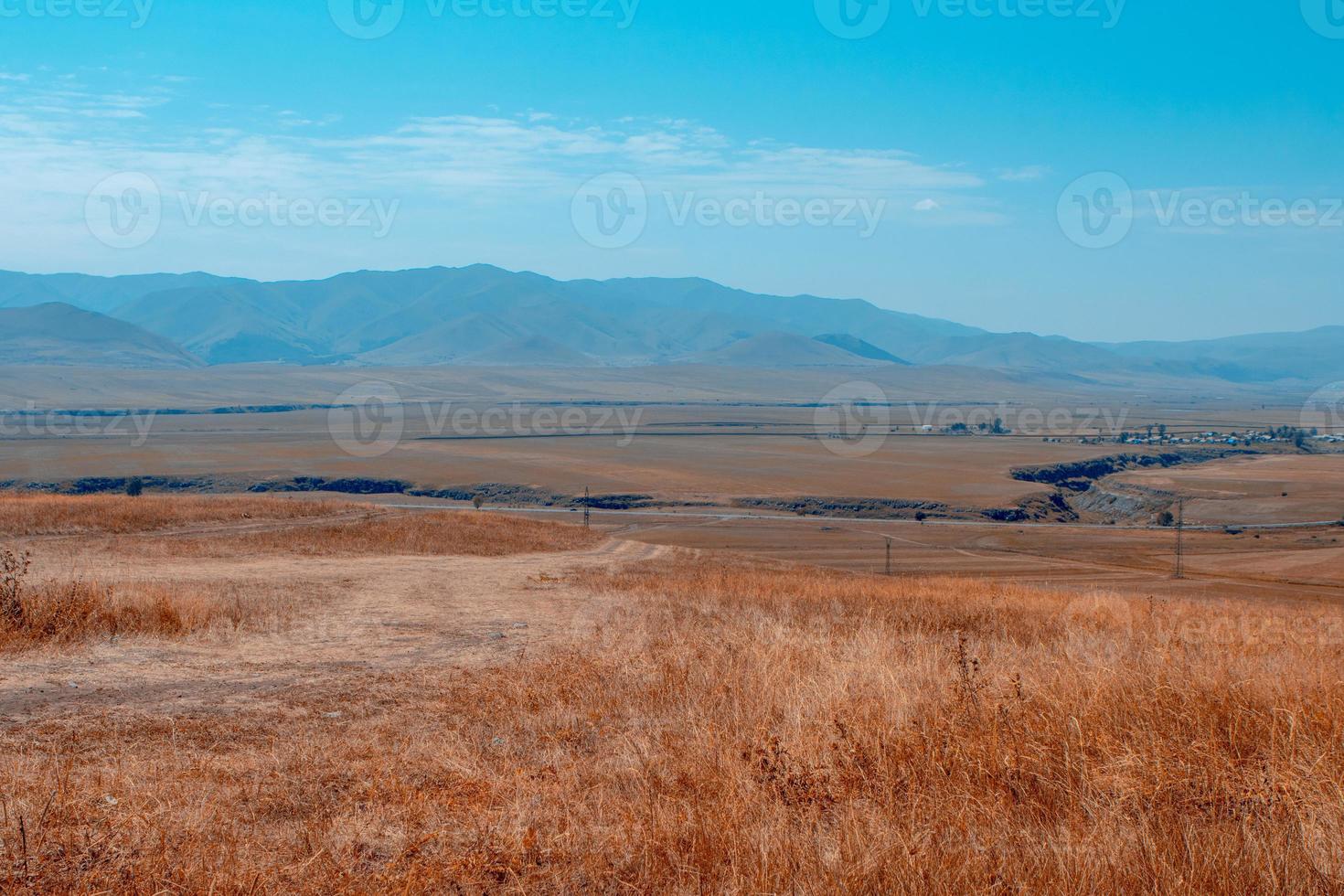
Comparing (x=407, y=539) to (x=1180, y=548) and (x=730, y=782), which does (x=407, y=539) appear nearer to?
→ (x=730, y=782)

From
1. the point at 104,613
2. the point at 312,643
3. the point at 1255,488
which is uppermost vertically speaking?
the point at 104,613

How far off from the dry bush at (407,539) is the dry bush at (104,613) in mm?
9880

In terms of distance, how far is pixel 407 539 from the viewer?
27.8m

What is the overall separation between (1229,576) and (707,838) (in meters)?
50.6

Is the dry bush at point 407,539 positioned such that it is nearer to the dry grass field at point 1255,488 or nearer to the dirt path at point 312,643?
the dirt path at point 312,643

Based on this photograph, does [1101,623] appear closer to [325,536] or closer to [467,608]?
[467,608]

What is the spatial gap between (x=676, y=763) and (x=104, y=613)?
7741 millimetres

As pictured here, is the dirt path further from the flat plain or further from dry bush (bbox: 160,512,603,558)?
dry bush (bbox: 160,512,603,558)

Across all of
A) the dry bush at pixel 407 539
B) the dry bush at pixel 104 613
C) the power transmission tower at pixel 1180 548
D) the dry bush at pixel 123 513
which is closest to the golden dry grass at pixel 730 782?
the dry bush at pixel 104 613

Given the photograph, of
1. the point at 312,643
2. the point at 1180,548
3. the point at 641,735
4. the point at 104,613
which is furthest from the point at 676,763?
the point at 1180,548

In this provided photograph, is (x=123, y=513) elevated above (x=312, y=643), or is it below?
below

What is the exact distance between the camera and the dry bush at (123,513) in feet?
78.5

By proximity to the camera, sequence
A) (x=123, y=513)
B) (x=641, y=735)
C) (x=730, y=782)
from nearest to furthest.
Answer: (x=730, y=782), (x=641, y=735), (x=123, y=513)

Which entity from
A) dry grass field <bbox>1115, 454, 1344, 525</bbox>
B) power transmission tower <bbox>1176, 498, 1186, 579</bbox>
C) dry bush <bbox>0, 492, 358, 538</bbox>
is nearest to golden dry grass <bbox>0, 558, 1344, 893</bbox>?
dry bush <bbox>0, 492, 358, 538</bbox>
